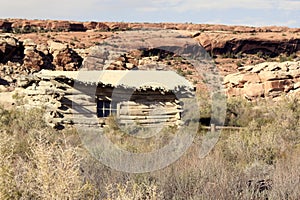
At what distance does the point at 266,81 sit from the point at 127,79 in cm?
1334

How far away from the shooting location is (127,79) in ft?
61.1

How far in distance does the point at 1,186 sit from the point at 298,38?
4975cm

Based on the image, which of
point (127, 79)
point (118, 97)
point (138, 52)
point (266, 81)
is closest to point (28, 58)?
point (138, 52)

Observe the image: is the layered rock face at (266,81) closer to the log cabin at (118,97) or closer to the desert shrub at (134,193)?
the log cabin at (118,97)

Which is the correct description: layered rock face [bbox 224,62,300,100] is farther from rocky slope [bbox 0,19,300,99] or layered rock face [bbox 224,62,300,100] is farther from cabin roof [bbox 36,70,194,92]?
cabin roof [bbox 36,70,194,92]

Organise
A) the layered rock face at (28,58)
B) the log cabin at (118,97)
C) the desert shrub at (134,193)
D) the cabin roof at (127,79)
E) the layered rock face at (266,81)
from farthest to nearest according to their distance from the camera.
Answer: the layered rock face at (28,58), the layered rock face at (266,81), the cabin roof at (127,79), the log cabin at (118,97), the desert shrub at (134,193)

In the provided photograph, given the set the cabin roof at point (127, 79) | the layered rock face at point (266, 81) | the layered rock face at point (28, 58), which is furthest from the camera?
the layered rock face at point (28, 58)

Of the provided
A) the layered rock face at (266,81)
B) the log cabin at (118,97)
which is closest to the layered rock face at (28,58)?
the layered rock face at (266,81)

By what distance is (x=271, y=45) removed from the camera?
48.8 m

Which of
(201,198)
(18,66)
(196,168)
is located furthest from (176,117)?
(18,66)

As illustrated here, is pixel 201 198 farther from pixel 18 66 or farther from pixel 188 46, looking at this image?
pixel 188 46

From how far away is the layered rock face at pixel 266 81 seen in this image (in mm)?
28312

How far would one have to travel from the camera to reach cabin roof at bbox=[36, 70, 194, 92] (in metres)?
17.0

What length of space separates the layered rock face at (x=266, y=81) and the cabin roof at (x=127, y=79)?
388 inches
